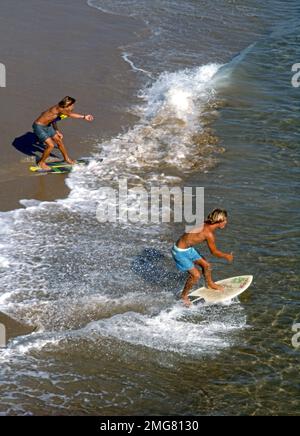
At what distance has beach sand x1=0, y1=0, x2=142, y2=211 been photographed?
12.7 m

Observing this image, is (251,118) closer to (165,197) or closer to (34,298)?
(165,197)

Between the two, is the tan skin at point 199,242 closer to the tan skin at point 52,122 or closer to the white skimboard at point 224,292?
the white skimboard at point 224,292

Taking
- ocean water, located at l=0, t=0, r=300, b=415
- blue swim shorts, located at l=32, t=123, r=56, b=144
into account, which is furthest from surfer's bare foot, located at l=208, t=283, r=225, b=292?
blue swim shorts, located at l=32, t=123, r=56, b=144

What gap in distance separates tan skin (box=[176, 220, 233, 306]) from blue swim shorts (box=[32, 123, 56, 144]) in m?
4.26

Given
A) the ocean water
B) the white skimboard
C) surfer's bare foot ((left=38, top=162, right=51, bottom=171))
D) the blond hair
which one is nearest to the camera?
the ocean water

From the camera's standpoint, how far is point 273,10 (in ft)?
72.5

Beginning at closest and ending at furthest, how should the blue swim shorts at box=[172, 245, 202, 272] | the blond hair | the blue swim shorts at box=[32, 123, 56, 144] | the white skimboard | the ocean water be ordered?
the ocean water → the blond hair → the blue swim shorts at box=[172, 245, 202, 272] → the white skimboard → the blue swim shorts at box=[32, 123, 56, 144]

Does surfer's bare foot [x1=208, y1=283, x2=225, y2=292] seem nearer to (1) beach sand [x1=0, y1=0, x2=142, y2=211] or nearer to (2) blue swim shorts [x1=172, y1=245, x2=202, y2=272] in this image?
(2) blue swim shorts [x1=172, y1=245, x2=202, y2=272]

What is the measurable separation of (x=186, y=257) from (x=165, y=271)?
109 centimetres

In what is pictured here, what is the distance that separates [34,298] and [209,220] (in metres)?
2.45

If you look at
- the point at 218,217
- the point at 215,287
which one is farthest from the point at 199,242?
the point at 215,287

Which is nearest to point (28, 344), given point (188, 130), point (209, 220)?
point (209, 220)

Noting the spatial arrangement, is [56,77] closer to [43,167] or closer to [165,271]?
[43,167]

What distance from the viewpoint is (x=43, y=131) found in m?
12.6
